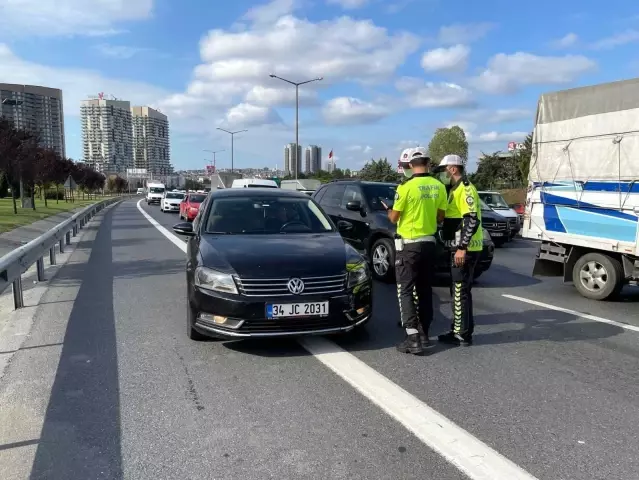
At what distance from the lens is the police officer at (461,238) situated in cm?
506

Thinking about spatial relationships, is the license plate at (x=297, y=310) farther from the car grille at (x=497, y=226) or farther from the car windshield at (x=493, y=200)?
the car windshield at (x=493, y=200)

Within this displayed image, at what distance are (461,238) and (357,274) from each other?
3.47ft

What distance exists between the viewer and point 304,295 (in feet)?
15.4

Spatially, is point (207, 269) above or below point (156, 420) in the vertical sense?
above

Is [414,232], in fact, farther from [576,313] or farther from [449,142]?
[449,142]

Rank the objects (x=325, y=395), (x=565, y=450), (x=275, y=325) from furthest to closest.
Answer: (x=275, y=325)
(x=325, y=395)
(x=565, y=450)

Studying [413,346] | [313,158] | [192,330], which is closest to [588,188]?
[413,346]

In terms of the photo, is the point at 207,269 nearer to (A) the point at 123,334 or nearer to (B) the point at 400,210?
(A) the point at 123,334

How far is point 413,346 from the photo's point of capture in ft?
16.2

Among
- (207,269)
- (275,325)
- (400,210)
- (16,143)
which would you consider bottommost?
(275,325)

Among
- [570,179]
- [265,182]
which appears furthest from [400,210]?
[265,182]

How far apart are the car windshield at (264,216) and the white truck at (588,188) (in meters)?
3.91

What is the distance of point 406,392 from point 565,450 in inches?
46.7

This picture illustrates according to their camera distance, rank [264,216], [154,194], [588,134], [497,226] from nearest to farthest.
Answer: [264,216]
[588,134]
[497,226]
[154,194]
